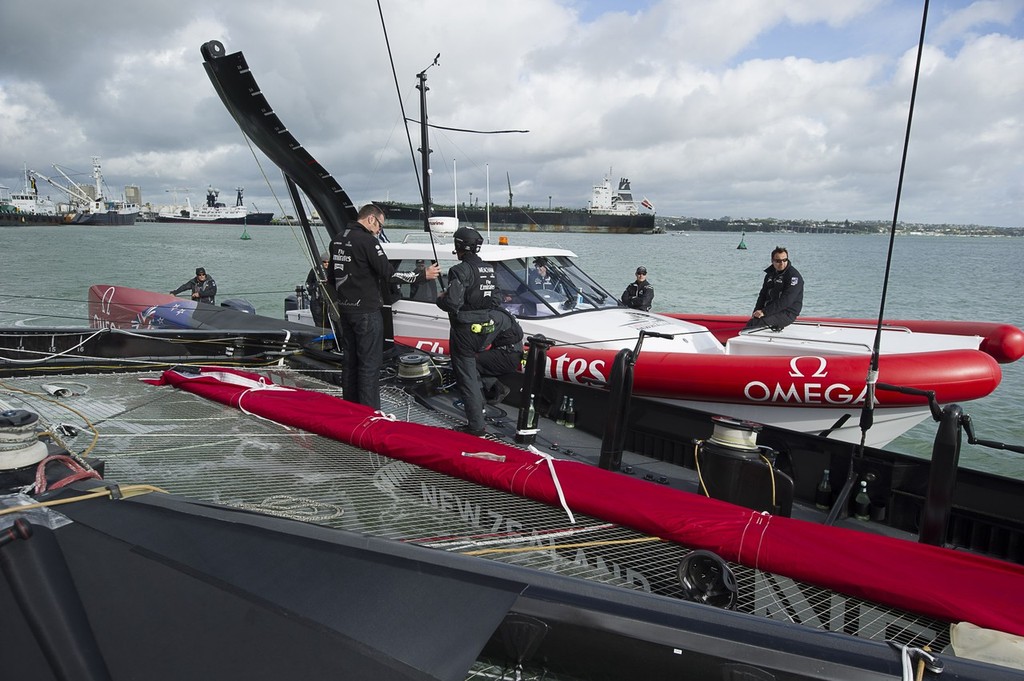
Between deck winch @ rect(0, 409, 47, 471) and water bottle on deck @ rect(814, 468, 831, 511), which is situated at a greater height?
deck winch @ rect(0, 409, 47, 471)

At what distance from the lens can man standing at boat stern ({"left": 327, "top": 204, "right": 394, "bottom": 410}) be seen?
5066mm

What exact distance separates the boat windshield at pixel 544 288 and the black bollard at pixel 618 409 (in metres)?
3.13

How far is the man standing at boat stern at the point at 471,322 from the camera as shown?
16.5 feet

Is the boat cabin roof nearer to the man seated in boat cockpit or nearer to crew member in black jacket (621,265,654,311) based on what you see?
the man seated in boat cockpit

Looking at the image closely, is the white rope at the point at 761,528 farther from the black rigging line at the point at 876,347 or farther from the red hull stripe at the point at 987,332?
the red hull stripe at the point at 987,332

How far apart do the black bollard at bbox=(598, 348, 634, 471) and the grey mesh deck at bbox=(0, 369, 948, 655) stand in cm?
155

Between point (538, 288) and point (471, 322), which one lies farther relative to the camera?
point (538, 288)

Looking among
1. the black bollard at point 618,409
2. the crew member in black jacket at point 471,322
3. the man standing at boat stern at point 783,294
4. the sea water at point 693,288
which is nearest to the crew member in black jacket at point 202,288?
the sea water at point 693,288

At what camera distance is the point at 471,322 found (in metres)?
5.07

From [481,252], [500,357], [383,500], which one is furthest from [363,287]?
[481,252]

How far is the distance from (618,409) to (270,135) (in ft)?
13.3

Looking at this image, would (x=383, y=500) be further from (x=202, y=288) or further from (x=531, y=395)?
(x=202, y=288)

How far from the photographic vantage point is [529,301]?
297 inches

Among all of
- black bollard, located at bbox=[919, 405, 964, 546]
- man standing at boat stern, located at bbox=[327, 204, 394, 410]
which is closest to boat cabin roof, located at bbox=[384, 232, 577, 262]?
man standing at boat stern, located at bbox=[327, 204, 394, 410]
